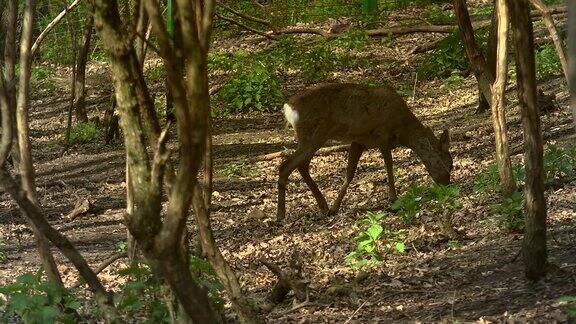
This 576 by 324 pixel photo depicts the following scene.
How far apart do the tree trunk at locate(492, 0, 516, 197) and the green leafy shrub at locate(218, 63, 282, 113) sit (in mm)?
9734

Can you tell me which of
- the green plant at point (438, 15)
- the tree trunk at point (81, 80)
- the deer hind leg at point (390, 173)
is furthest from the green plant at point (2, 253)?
the green plant at point (438, 15)

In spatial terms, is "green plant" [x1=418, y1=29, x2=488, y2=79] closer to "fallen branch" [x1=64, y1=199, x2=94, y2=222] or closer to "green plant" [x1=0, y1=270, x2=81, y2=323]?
"fallen branch" [x1=64, y1=199, x2=94, y2=222]

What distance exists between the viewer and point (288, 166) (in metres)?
11.1

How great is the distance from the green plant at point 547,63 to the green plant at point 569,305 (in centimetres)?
1046

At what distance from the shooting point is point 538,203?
6055 mm

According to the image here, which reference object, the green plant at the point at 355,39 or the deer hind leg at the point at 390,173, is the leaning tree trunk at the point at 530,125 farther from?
the green plant at the point at 355,39

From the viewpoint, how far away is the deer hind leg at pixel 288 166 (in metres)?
10.9

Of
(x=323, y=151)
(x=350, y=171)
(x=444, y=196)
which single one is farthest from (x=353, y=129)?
(x=444, y=196)

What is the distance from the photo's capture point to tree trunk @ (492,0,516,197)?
809cm

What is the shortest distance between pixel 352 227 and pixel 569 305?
462 cm

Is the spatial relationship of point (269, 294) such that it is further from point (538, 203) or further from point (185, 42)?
point (185, 42)

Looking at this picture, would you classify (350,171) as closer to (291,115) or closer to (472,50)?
(291,115)

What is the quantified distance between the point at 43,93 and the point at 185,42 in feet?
65.1

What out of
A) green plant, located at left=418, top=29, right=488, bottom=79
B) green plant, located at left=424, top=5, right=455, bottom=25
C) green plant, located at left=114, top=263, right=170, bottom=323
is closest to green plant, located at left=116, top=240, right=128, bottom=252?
green plant, located at left=114, top=263, right=170, bottom=323
